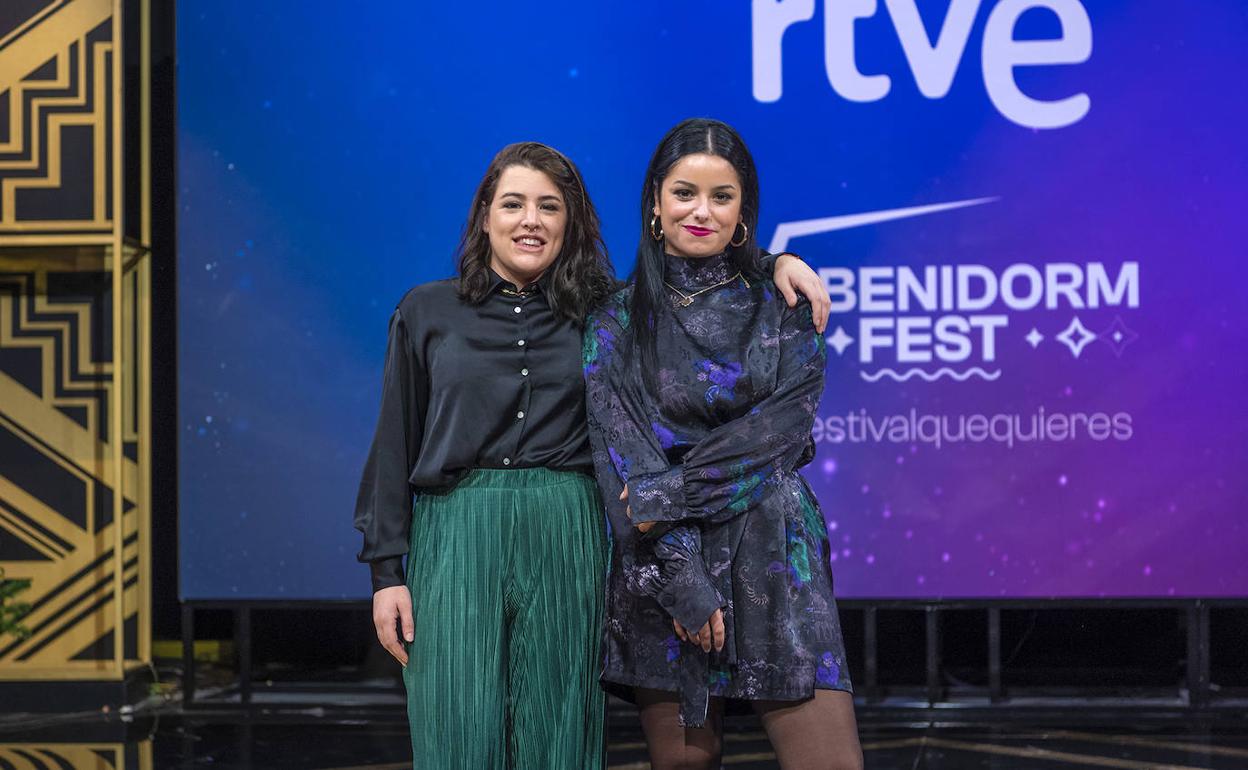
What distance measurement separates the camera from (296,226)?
4.13 m

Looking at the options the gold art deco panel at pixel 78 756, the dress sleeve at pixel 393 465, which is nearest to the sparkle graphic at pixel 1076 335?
the dress sleeve at pixel 393 465

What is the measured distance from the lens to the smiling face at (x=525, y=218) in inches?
81.0

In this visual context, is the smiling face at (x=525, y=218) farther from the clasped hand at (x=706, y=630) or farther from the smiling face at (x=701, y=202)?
the clasped hand at (x=706, y=630)

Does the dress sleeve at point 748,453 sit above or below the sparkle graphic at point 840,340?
below

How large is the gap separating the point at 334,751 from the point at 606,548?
2118 millimetres

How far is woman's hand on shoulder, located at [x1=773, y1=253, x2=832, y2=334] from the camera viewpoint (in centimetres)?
202

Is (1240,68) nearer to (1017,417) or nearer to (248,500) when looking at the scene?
(1017,417)

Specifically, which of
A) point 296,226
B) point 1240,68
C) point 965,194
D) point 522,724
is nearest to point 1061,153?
point 965,194

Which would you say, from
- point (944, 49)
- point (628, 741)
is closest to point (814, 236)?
point (944, 49)

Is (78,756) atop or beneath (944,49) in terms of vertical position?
beneath

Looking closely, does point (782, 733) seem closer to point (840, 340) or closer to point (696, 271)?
point (696, 271)

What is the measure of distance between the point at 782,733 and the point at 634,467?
49 centimetres

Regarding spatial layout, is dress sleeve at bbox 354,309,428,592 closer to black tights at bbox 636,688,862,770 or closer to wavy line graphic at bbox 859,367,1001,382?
black tights at bbox 636,688,862,770

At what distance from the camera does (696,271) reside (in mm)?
2057
